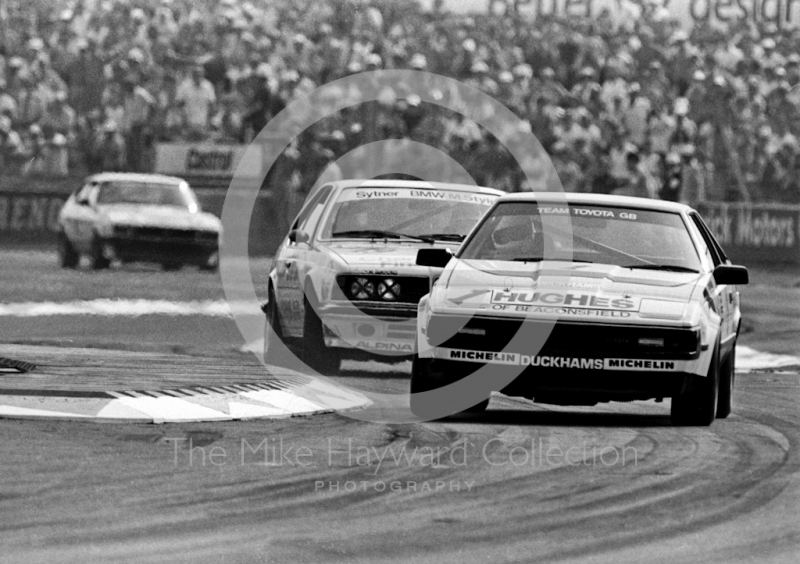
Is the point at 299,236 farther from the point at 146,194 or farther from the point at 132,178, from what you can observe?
the point at 132,178

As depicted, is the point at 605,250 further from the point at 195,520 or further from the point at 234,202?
the point at 234,202

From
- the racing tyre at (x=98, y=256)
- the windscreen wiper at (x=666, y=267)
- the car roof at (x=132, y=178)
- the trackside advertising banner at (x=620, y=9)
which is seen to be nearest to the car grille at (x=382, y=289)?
the windscreen wiper at (x=666, y=267)

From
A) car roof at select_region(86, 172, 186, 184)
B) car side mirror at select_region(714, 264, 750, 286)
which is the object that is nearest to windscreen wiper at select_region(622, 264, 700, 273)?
car side mirror at select_region(714, 264, 750, 286)

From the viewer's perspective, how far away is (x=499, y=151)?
76.8 feet

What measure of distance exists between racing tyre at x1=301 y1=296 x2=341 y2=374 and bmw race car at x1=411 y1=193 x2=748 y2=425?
2.17 meters

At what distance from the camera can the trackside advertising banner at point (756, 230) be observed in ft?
75.3

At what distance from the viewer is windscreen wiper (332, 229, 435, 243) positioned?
37.8 ft

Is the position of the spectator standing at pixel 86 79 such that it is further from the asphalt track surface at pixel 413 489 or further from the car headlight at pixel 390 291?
the asphalt track surface at pixel 413 489

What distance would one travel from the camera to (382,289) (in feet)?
35.7

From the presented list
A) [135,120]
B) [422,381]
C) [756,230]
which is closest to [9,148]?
[135,120]

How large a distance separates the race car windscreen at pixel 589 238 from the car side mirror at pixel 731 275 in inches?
7.3

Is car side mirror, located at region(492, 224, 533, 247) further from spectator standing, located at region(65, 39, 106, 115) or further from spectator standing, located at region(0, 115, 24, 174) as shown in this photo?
spectator standing, located at region(65, 39, 106, 115)

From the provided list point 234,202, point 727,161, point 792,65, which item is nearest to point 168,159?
point 234,202

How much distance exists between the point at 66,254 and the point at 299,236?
9934 millimetres
